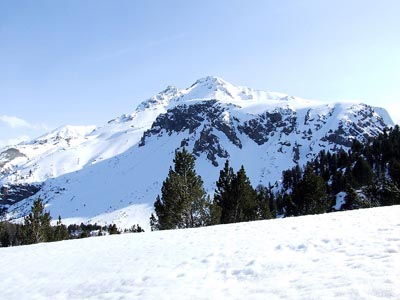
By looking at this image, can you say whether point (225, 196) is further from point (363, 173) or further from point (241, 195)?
point (363, 173)

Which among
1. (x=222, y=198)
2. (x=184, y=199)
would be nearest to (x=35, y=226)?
(x=184, y=199)

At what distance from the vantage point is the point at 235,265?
1149 cm

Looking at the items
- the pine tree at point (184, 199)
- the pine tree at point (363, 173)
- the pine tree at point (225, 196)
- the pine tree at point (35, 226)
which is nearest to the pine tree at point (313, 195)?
the pine tree at point (225, 196)

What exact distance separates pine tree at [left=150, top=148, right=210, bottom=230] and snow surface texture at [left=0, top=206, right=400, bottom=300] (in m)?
17.9

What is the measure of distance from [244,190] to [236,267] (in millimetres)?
32319

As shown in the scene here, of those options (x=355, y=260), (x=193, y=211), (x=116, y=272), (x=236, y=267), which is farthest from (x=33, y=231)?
(x=355, y=260)

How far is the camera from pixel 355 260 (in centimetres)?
981

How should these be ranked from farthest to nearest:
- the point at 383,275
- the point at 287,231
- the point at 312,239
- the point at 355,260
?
the point at 287,231 < the point at 312,239 < the point at 355,260 < the point at 383,275

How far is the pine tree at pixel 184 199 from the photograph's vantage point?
37.2m

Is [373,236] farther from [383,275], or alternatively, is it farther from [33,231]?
[33,231]

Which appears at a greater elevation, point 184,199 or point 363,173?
point 363,173

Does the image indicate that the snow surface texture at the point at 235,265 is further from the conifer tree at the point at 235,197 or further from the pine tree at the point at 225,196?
the pine tree at the point at 225,196

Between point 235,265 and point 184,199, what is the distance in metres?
25.6

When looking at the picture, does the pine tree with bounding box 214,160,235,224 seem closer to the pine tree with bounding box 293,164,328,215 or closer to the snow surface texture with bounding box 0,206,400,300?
the pine tree with bounding box 293,164,328,215
